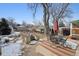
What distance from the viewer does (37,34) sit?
2.08 metres

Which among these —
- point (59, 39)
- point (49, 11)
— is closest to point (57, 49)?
point (59, 39)

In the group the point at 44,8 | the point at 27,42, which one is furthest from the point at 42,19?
the point at 27,42

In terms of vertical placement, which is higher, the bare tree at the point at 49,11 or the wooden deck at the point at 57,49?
the bare tree at the point at 49,11

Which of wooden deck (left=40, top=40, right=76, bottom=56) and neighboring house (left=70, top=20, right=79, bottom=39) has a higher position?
neighboring house (left=70, top=20, right=79, bottom=39)

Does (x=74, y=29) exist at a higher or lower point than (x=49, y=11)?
lower

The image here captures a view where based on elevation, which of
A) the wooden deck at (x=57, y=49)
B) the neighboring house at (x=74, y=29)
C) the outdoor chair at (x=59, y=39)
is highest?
the neighboring house at (x=74, y=29)

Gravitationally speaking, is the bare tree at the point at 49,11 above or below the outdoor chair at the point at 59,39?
above

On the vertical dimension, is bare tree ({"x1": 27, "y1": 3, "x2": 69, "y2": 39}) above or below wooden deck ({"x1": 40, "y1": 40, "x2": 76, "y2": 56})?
above

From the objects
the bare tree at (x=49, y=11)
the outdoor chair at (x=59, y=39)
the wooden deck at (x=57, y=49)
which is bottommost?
the wooden deck at (x=57, y=49)

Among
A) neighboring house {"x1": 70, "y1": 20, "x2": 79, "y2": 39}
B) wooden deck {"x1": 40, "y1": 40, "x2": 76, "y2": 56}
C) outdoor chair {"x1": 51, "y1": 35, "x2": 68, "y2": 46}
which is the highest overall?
neighboring house {"x1": 70, "y1": 20, "x2": 79, "y2": 39}

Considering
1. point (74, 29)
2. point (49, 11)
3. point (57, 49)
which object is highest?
point (49, 11)

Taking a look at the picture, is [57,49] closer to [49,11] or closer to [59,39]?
[59,39]

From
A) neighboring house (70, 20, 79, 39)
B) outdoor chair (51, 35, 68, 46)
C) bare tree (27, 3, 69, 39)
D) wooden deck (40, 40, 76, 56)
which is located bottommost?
wooden deck (40, 40, 76, 56)

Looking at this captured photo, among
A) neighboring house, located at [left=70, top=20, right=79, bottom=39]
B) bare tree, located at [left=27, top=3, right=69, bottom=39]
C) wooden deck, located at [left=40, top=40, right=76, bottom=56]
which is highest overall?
bare tree, located at [left=27, top=3, right=69, bottom=39]
